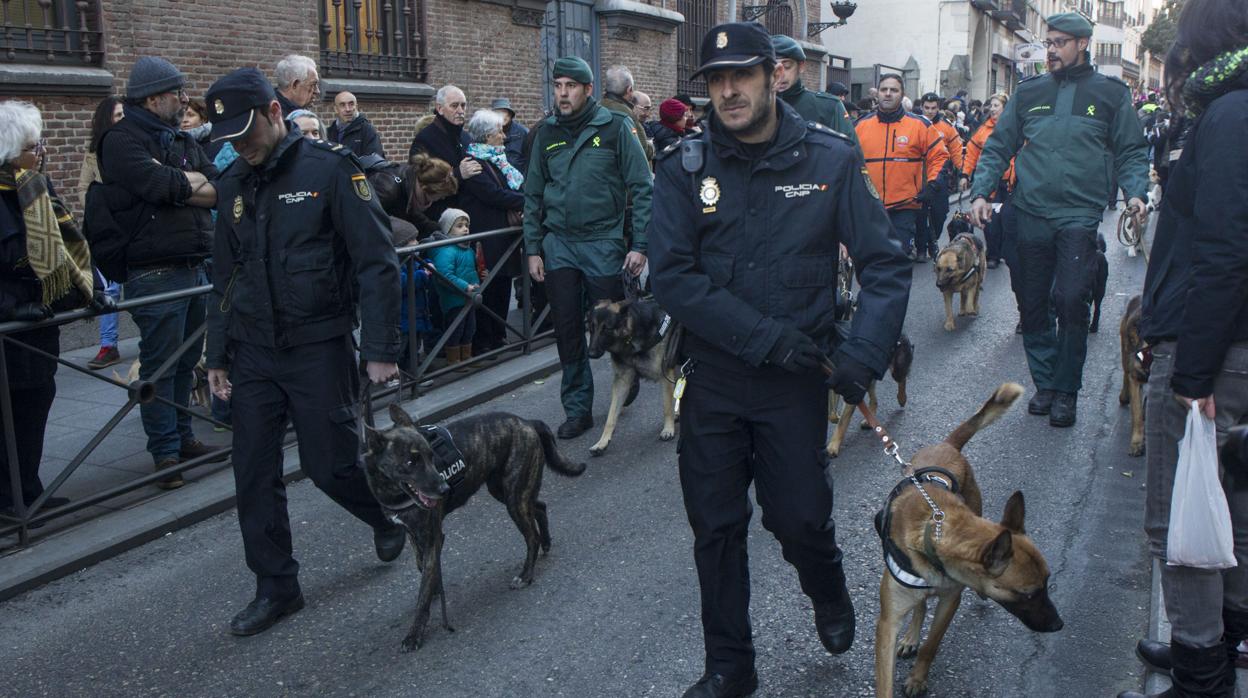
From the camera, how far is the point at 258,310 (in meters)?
4.12

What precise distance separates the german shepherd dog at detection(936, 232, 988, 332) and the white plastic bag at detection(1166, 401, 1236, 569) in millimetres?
6887

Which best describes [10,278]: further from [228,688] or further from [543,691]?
[543,691]

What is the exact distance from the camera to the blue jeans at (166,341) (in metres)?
5.91

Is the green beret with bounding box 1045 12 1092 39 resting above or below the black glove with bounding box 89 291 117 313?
above

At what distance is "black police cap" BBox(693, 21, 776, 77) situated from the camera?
3.21m

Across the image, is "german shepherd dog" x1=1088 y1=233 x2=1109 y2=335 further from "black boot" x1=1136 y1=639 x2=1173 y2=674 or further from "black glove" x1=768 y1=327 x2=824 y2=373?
"black glove" x1=768 y1=327 x2=824 y2=373

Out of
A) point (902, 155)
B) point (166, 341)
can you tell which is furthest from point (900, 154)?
point (166, 341)

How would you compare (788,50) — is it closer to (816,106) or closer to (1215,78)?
(816,106)

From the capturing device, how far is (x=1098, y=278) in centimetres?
774

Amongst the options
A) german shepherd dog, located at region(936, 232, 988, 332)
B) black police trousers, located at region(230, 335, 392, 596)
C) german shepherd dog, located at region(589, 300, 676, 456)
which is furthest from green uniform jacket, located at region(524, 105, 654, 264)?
german shepherd dog, located at region(936, 232, 988, 332)

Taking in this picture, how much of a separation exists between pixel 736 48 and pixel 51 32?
8.20 m

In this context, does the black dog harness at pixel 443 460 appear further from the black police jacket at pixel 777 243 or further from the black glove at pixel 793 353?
the black glove at pixel 793 353

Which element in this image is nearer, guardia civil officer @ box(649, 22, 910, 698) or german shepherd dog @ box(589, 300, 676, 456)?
guardia civil officer @ box(649, 22, 910, 698)

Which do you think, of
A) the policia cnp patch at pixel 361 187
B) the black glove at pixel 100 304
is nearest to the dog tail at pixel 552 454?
the policia cnp patch at pixel 361 187
